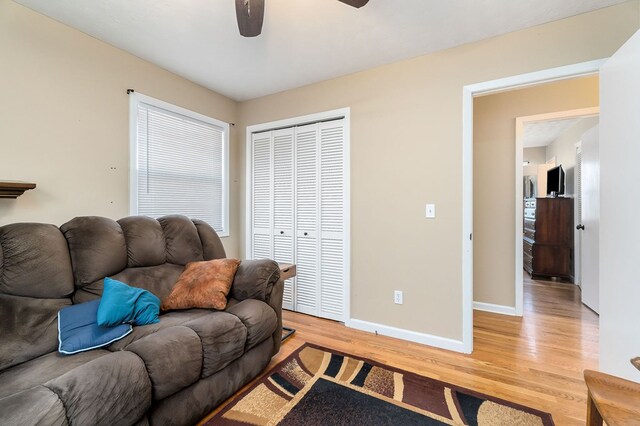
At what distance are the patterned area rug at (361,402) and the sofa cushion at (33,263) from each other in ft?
Answer: 3.90

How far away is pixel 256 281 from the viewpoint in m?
2.03

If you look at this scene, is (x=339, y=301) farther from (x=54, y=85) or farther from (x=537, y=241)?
(x=537, y=241)

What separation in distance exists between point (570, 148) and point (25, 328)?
683 centimetres

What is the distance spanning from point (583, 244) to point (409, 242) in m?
2.78

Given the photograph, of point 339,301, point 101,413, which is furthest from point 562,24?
point 101,413

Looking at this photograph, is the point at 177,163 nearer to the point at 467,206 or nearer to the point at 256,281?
the point at 256,281

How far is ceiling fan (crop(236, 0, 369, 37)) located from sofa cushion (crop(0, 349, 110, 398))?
6.19 ft

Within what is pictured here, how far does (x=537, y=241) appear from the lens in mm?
4625

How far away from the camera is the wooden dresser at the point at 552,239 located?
4.41m

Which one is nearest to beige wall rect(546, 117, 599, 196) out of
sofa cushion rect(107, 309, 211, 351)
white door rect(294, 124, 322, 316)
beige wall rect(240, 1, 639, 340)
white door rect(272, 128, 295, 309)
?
beige wall rect(240, 1, 639, 340)

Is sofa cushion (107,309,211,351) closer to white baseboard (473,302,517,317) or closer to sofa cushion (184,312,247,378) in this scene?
sofa cushion (184,312,247,378)

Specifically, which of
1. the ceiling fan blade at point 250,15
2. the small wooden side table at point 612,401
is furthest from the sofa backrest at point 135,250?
the small wooden side table at point 612,401

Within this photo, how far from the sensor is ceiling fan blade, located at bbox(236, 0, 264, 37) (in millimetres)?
1396

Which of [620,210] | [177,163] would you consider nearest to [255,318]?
[177,163]
